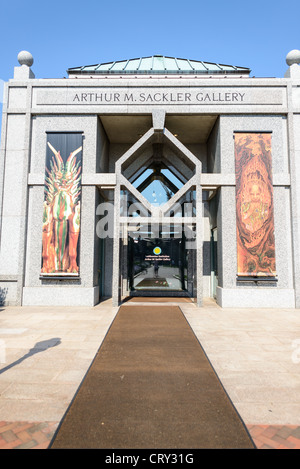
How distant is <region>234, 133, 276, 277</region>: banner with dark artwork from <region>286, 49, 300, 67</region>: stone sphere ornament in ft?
15.1

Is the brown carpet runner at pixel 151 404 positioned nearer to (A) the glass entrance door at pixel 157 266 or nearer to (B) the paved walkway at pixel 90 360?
(B) the paved walkway at pixel 90 360

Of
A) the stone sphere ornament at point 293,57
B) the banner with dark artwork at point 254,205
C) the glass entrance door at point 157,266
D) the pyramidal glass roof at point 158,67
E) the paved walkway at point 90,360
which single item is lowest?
the paved walkway at point 90,360

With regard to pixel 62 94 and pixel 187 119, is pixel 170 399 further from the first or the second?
pixel 62 94

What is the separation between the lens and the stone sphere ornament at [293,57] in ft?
48.2

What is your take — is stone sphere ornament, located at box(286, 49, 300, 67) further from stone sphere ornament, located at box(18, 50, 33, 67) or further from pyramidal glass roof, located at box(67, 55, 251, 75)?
stone sphere ornament, located at box(18, 50, 33, 67)

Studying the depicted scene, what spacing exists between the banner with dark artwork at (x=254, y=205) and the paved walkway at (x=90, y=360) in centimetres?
289

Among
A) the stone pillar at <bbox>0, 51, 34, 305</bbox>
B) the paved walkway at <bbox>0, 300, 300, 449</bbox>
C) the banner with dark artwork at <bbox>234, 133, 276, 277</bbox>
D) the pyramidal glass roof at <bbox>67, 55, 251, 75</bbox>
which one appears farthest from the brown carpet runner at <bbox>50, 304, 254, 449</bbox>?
the pyramidal glass roof at <bbox>67, 55, 251, 75</bbox>

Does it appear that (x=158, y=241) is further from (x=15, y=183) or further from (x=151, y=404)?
(x=151, y=404)

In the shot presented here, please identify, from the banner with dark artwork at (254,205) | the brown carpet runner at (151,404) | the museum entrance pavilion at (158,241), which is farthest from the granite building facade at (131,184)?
the brown carpet runner at (151,404)

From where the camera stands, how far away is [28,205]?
575 inches

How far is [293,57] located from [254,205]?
8823mm

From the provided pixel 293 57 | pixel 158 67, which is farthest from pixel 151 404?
pixel 158 67

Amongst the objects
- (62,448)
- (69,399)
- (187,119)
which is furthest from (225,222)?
(62,448)

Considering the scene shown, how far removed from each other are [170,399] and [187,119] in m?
14.4
